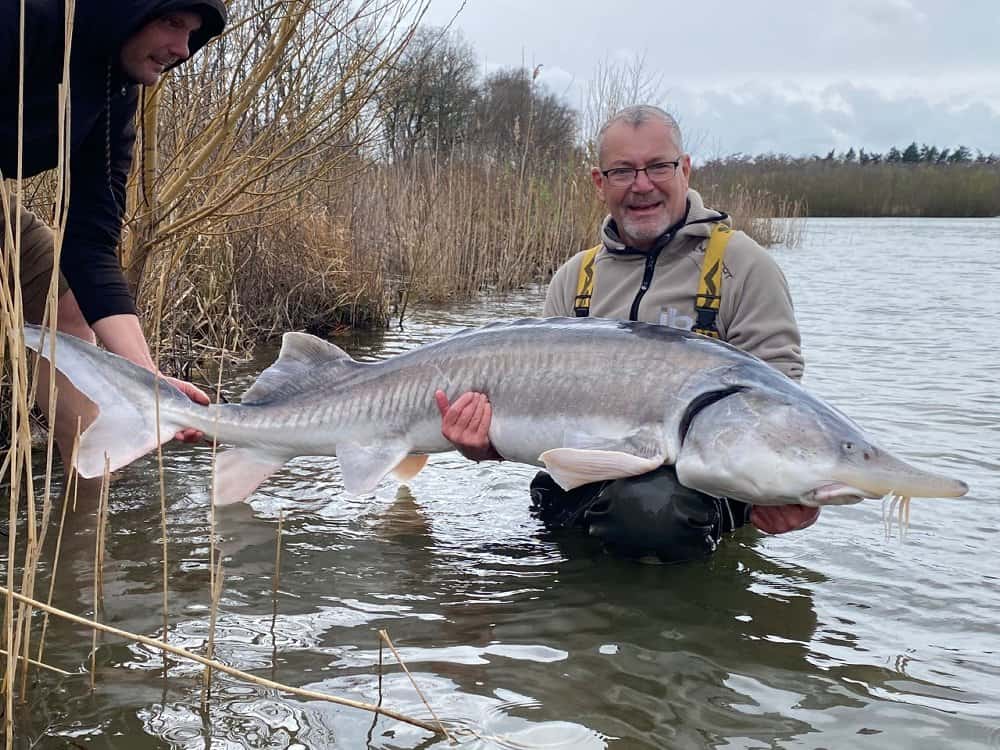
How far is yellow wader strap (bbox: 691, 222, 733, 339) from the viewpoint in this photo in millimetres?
3604

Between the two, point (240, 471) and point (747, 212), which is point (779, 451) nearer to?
point (240, 471)

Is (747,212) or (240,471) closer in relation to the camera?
(240,471)

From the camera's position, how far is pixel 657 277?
12.4 ft

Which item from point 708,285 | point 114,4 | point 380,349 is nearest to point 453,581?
point 708,285

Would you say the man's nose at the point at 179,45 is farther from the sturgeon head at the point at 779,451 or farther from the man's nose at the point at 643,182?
the sturgeon head at the point at 779,451

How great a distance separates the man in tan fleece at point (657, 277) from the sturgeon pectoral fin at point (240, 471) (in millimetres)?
642

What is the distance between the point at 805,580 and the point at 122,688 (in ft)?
7.22

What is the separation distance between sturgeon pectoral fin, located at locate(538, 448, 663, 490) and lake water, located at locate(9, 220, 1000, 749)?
433 mm

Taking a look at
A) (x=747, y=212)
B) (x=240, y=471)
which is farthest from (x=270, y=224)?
(x=747, y=212)

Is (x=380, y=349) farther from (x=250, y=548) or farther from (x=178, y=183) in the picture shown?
(x=250, y=548)

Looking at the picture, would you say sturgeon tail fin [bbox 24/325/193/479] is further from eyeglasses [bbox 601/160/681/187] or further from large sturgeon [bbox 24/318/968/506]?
eyeglasses [bbox 601/160/681/187]

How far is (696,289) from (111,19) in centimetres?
211

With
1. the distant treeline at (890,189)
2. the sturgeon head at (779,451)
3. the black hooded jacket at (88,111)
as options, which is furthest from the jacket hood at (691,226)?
the distant treeline at (890,189)

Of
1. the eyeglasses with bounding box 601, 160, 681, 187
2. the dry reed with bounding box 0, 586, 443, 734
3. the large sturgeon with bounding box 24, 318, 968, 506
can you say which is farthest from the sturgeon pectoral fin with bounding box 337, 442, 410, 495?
the eyeglasses with bounding box 601, 160, 681, 187
